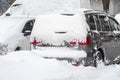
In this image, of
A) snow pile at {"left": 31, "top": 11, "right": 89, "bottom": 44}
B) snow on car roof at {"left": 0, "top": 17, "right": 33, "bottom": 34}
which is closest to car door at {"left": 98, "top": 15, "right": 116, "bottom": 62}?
snow pile at {"left": 31, "top": 11, "right": 89, "bottom": 44}

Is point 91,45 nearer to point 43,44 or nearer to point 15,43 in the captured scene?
point 43,44

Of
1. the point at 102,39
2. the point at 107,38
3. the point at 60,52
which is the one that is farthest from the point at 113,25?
the point at 60,52

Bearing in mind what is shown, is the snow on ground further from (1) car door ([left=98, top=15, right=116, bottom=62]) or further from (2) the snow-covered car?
(2) the snow-covered car

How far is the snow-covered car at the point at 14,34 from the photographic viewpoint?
508 inches

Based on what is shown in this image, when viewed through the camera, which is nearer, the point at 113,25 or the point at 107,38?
the point at 107,38

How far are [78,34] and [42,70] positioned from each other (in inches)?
81.8

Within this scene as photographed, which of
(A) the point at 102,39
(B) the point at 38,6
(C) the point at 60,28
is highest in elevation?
(C) the point at 60,28

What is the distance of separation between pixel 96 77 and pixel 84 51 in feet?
5.08

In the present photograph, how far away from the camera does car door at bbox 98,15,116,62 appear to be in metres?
11.8

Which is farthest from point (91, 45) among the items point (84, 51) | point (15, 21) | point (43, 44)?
point (15, 21)

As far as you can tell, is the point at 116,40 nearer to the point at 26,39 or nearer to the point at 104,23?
the point at 104,23

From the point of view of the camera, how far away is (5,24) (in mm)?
14367

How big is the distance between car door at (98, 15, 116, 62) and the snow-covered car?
2.71 m

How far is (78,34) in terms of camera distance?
10.8m
